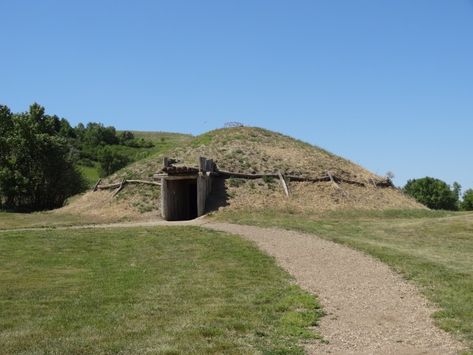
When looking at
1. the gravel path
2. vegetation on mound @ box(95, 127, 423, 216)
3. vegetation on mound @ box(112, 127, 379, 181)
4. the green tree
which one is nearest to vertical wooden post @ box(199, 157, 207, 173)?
vegetation on mound @ box(95, 127, 423, 216)

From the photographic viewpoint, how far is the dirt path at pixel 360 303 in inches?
285

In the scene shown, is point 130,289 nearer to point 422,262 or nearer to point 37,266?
point 37,266

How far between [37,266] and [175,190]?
15.7 metres

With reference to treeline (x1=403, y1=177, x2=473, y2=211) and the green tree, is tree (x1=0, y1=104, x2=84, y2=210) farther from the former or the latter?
treeline (x1=403, y1=177, x2=473, y2=211)

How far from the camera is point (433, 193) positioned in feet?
193

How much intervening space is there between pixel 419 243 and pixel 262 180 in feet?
40.5

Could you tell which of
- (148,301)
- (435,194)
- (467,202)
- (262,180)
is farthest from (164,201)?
(467,202)

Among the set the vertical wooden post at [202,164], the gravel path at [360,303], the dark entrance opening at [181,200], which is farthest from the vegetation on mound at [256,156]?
the gravel path at [360,303]

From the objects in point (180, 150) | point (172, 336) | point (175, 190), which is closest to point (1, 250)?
point (172, 336)

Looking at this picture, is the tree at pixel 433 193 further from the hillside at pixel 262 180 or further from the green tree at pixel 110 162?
the green tree at pixel 110 162

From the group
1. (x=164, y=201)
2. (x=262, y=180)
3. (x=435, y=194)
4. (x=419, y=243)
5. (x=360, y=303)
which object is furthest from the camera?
(x=435, y=194)

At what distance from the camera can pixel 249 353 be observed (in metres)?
6.65

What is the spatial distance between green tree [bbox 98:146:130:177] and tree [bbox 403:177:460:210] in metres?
31.1

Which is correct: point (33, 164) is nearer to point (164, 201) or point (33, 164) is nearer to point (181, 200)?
point (181, 200)
